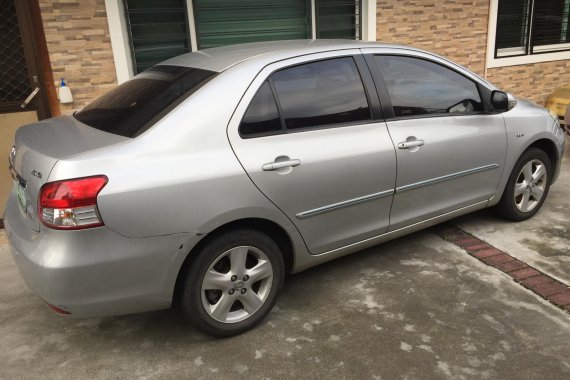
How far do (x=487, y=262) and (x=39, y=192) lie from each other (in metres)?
3.07

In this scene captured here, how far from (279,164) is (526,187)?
2643mm

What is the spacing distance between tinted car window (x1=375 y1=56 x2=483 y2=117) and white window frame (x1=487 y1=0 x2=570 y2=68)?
4.51 metres

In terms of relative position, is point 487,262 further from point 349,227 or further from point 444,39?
point 444,39

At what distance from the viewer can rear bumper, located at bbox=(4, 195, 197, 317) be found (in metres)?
2.40

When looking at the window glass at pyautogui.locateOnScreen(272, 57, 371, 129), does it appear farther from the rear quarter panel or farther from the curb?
the curb

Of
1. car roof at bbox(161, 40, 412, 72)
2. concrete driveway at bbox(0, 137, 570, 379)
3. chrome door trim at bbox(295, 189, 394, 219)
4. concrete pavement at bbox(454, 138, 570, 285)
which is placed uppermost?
car roof at bbox(161, 40, 412, 72)

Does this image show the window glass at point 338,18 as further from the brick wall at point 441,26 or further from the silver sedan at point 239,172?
the silver sedan at point 239,172

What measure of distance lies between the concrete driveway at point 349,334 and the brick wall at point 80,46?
2318 mm

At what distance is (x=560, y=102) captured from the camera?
761cm

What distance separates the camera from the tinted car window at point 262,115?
2844mm

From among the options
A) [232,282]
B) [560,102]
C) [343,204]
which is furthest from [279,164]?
[560,102]

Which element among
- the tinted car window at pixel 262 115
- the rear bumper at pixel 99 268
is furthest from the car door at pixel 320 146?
the rear bumper at pixel 99 268

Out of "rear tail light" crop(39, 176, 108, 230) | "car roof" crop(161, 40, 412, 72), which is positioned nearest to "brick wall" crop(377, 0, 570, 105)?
"car roof" crop(161, 40, 412, 72)

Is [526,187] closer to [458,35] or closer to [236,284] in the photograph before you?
[236,284]
